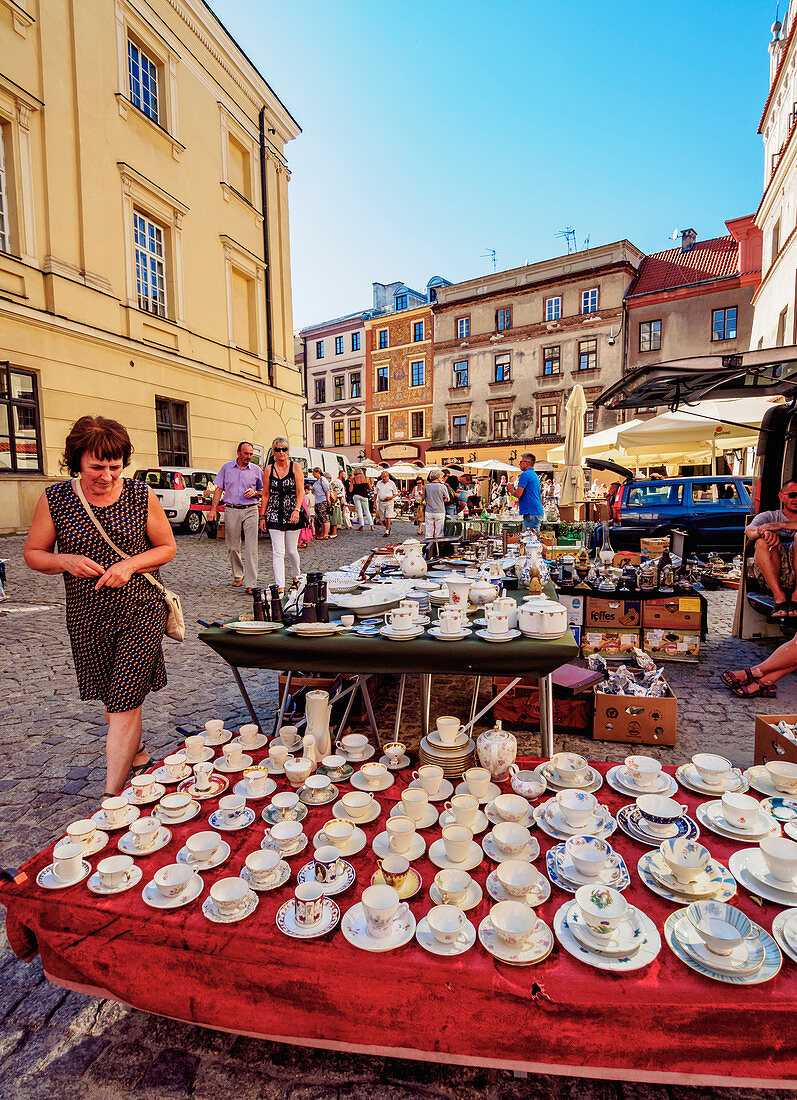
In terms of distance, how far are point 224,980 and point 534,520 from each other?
8.27 meters

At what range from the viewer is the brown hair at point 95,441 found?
94.8 inches

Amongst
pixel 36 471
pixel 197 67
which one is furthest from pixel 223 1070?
pixel 197 67

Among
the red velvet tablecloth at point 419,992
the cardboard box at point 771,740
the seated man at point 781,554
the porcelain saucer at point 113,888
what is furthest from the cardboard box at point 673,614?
the porcelain saucer at point 113,888

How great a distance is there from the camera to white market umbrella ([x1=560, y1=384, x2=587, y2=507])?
11.4 metres

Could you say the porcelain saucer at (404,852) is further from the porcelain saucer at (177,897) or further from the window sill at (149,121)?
the window sill at (149,121)

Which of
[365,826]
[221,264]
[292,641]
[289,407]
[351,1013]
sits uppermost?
[221,264]

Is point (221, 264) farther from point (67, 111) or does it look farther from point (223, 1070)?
point (223, 1070)

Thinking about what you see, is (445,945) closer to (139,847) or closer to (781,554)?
(139,847)

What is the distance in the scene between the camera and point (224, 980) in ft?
4.71

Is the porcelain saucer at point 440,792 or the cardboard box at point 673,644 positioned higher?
the porcelain saucer at point 440,792

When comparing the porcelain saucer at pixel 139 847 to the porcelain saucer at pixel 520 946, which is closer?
the porcelain saucer at pixel 520 946

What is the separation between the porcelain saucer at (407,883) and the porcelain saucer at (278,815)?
1.26 feet

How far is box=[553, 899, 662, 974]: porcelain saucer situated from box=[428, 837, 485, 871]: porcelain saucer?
283 millimetres

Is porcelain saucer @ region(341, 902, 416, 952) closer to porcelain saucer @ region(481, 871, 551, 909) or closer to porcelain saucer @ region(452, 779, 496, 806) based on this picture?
porcelain saucer @ region(481, 871, 551, 909)
